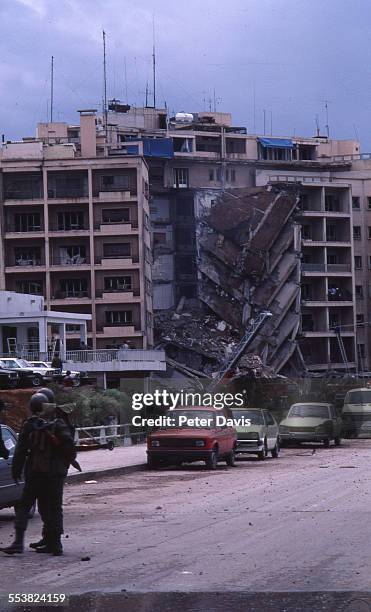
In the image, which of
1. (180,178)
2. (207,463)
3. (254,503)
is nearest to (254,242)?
(180,178)

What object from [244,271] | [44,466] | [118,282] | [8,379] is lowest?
[44,466]

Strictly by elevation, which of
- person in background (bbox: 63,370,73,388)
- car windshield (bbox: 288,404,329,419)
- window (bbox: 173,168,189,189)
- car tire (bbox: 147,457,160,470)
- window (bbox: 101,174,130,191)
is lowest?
car tire (bbox: 147,457,160,470)

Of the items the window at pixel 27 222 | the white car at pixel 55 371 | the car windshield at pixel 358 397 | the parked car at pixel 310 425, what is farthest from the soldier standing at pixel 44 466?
the window at pixel 27 222

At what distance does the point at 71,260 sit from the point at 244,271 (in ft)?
48.9

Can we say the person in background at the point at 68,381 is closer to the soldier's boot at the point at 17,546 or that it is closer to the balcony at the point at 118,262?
the soldier's boot at the point at 17,546

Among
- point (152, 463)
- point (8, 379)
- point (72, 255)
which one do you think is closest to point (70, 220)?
point (72, 255)

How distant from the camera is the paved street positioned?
10.9 m

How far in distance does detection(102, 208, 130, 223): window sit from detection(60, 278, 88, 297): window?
4.84m

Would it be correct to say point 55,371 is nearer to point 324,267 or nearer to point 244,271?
point 244,271

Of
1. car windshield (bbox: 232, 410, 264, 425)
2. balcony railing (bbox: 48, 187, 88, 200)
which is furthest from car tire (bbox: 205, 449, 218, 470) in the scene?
balcony railing (bbox: 48, 187, 88, 200)

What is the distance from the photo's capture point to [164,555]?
42.2 feet

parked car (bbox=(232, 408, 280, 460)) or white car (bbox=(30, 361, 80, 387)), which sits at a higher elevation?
white car (bbox=(30, 361, 80, 387))

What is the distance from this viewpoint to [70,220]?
86.1 metres

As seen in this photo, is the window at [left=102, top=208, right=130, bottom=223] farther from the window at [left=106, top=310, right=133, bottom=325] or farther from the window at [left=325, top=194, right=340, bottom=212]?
the window at [left=325, top=194, right=340, bottom=212]
